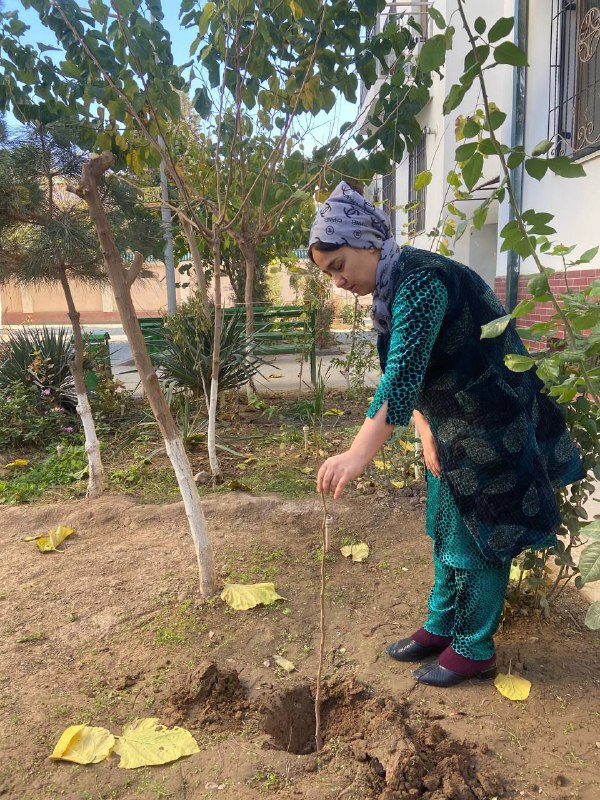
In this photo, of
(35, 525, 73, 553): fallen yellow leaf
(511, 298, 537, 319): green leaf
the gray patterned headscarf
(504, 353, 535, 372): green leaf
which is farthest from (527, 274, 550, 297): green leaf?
(35, 525, 73, 553): fallen yellow leaf

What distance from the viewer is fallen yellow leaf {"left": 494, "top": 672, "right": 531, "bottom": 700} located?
6.52 feet

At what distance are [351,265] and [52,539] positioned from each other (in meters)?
2.38

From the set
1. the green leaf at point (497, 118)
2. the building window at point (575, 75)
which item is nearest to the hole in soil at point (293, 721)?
the green leaf at point (497, 118)

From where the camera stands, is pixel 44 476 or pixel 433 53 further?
pixel 44 476

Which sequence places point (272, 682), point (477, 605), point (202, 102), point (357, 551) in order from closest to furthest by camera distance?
point (477, 605) → point (272, 682) → point (357, 551) → point (202, 102)

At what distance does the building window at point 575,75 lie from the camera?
4164mm

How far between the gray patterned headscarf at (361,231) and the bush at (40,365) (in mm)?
4402

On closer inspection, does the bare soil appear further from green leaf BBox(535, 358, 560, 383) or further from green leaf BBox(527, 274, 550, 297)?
green leaf BBox(527, 274, 550, 297)

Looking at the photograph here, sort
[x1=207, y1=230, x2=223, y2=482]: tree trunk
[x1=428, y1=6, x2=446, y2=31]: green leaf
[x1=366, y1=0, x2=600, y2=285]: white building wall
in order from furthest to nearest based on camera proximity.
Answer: [x1=366, y1=0, x2=600, y2=285]: white building wall → [x1=207, y1=230, x2=223, y2=482]: tree trunk → [x1=428, y1=6, x2=446, y2=31]: green leaf

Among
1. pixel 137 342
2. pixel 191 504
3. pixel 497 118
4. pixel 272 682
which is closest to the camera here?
pixel 497 118

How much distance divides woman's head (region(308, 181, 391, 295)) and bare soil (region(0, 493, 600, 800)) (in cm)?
137

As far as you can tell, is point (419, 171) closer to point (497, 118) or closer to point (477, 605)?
point (497, 118)

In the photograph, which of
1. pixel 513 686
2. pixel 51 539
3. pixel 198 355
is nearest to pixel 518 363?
pixel 513 686

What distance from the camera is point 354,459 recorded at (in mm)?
1527
